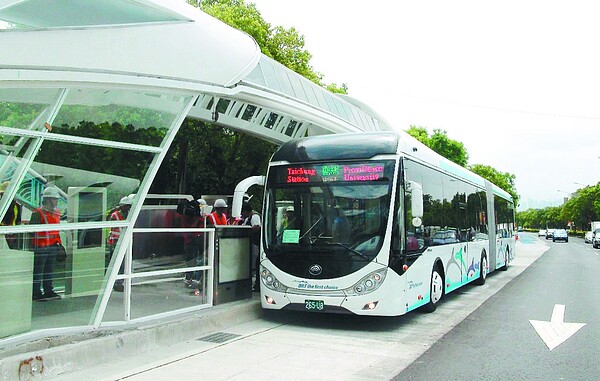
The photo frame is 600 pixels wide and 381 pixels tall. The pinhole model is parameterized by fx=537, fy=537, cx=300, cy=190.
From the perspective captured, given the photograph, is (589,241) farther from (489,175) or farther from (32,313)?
(32,313)

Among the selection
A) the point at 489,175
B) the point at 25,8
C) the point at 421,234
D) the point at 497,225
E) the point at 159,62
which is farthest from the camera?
the point at 489,175

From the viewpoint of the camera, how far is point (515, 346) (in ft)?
24.7

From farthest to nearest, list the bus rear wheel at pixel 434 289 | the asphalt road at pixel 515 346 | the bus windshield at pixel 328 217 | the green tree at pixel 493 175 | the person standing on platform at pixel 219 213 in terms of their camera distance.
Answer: the green tree at pixel 493 175 < the person standing on platform at pixel 219 213 < the bus rear wheel at pixel 434 289 < the bus windshield at pixel 328 217 < the asphalt road at pixel 515 346

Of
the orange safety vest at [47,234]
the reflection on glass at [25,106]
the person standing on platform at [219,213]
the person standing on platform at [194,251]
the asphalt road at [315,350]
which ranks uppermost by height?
the reflection on glass at [25,106]

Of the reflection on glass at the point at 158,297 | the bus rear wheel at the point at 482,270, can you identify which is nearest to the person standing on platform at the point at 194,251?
the reflection on glass at the point at 158,297

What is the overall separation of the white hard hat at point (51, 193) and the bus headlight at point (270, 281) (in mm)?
3558

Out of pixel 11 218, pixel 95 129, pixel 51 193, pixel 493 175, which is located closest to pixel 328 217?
pixel 95 129

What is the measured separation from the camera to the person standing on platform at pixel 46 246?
20.8ft

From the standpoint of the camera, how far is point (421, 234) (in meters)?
9.24

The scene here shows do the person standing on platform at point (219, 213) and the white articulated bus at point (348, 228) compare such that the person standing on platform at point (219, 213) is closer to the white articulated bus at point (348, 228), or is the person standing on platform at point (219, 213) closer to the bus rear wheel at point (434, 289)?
the white articulated bus at point (348, 228)

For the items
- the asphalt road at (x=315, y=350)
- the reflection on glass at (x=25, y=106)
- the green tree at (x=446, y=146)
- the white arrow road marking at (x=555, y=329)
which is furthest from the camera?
the green tree at (x=446, y=146)

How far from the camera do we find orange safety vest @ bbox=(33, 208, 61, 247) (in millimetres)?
6324

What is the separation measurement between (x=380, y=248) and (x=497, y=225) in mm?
11033

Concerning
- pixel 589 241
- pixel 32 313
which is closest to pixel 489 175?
pixel 589 241
